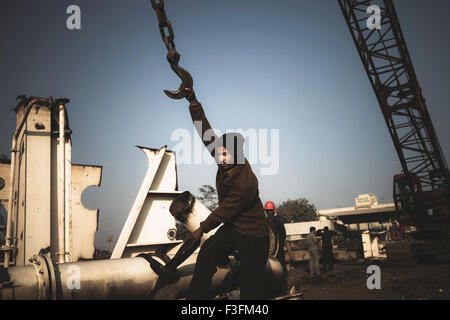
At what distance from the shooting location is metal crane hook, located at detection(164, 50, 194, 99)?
3.02 m

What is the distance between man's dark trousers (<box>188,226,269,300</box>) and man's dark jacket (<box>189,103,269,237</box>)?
0.08m

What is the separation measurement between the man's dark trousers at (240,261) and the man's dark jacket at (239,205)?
0.08 meters

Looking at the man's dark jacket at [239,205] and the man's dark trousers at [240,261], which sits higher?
the man's dark jacket at [239,205]

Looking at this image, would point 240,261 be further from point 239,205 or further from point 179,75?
point 179,75

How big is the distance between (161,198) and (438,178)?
14.2 m

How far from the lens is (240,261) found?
2.68 meters

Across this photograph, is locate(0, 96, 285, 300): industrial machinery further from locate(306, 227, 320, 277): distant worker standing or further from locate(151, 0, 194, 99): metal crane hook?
locate(306, 227, 320, 277): distant worker standing

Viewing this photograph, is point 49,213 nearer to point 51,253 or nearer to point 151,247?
point 51,253

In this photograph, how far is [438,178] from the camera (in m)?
14.9

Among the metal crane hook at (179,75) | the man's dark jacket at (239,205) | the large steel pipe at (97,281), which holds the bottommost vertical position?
A: the large steel pipe at (97,281)

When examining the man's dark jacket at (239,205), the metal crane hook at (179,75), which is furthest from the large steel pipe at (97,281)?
the metal crane hook at (179,75)

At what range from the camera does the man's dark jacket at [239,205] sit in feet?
8.76

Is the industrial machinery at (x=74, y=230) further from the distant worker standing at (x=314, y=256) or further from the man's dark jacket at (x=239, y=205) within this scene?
the distant worker standing at (x=314, y=256)

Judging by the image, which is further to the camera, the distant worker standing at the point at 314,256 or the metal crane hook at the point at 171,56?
the distant worker standing at the point at 314,256
